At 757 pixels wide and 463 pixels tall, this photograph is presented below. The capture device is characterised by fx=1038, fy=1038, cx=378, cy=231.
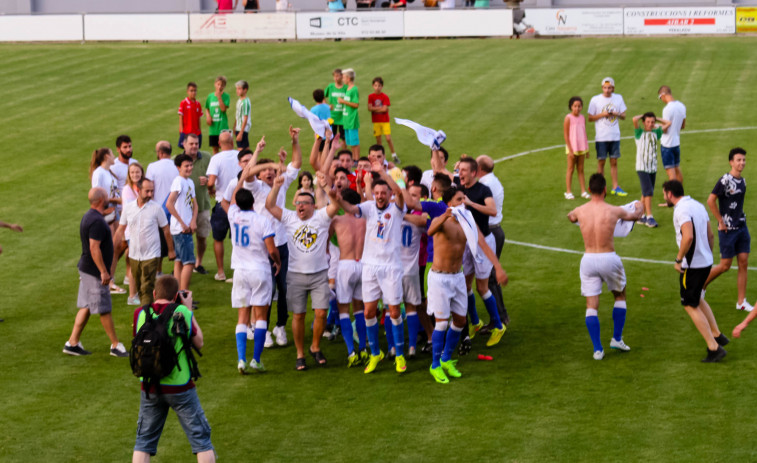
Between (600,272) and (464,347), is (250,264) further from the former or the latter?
(600,272)

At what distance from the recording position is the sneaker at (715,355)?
12.6 m

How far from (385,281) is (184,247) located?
425 centimetres

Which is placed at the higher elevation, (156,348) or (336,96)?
(336,96)

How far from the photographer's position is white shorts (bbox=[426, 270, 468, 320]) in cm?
1230

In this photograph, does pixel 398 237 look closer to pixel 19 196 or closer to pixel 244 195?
pixel 244 195

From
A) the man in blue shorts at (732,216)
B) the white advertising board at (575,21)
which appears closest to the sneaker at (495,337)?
the man in blue shorts at (732,216)

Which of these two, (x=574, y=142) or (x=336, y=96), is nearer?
(x=574, y=142)

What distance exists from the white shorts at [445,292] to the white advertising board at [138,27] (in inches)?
1237

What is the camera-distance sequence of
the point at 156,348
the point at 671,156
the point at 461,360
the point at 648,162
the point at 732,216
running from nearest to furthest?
the point at 156,348, the point at 461,360, the point at 732,216, the point at 648,162, the point at 671,156

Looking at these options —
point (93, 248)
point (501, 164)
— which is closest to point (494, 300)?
point (93, 248)

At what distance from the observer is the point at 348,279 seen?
12875 mm

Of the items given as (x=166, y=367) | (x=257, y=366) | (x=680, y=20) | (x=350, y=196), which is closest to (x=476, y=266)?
(x=350, y=196)


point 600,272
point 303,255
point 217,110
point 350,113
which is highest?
point 217,110

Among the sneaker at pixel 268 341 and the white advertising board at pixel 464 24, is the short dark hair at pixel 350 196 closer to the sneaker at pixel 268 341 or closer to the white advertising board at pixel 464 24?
the sneaker at pixel 268 341
